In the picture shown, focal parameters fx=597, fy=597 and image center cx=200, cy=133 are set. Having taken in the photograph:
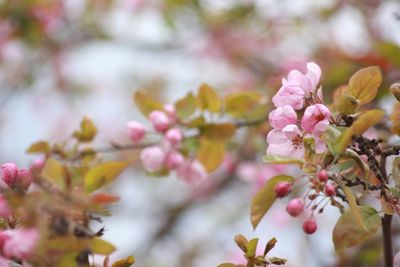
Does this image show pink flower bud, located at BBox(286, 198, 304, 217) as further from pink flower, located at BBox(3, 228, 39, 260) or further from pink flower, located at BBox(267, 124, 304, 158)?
pink flower, located at BBox(3, 228, 39, 260)

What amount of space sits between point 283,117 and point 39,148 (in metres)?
0.57

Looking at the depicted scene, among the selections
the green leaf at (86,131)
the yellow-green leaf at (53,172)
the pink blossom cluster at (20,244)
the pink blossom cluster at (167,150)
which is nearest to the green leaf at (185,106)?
the pink blossom cluster at (167,150)

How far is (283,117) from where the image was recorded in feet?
2.80

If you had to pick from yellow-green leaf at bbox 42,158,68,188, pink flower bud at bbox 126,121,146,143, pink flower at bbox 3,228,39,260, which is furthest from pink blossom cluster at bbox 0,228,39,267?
pink flower bud at bbox 126,121,146,143

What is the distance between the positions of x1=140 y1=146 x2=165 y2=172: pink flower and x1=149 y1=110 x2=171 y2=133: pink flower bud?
4 centimetres

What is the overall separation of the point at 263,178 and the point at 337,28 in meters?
1.34

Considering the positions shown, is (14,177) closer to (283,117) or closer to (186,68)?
(283,117)

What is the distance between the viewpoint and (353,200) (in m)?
0.79

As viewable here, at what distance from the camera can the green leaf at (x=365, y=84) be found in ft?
2.96

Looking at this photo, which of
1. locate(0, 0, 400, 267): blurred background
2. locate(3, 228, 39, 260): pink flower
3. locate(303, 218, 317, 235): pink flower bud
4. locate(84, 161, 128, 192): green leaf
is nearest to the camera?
locate(3, 228, 39, 260): pink flower

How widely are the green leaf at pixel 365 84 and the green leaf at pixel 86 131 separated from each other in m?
0.59

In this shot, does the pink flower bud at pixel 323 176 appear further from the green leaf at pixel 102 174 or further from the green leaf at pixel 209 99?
the green leaf at pixel 209 99

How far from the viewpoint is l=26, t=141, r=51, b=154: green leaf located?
1.20 m

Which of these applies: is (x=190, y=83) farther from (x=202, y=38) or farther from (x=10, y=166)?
(x=10, y=166)
